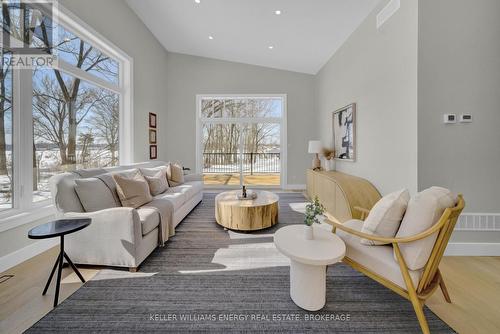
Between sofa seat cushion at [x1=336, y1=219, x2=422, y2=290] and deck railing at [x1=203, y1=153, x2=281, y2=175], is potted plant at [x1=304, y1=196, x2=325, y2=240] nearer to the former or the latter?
sofa seat cushion at [x1=336, y1=219, x2=422, y2=290]

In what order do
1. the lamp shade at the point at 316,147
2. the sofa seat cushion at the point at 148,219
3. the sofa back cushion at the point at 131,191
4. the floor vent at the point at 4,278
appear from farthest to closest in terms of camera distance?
the lamp shade at the point at 316,147 → the sofa back cushion at the point at 131,191 → the sofa seat cushion at the point at 148,219 → the floor vent at the point at 4,278

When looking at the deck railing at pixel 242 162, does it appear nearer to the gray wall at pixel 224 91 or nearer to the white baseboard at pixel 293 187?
the gray wall at pixel 224 91

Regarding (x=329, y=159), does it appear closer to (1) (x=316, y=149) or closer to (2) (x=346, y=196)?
(1) (x=316, y=149)

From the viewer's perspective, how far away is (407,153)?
2457mm

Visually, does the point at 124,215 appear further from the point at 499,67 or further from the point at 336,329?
the point at 499,67

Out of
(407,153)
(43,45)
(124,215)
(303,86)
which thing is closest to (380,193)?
(407,153)

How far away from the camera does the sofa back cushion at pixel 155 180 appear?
3265mm

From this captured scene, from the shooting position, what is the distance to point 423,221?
1.39 m

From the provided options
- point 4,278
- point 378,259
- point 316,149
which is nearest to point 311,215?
point 378,259

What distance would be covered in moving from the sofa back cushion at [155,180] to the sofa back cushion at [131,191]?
0.42 m

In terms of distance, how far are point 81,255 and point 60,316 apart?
67 cm

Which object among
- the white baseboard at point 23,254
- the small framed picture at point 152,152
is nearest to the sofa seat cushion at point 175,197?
the white baseboard at point 23,254

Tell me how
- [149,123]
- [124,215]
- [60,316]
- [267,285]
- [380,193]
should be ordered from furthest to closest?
[149,123], [380,193], [124,215], [267,285], [60,316]

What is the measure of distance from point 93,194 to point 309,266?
2.26 m
